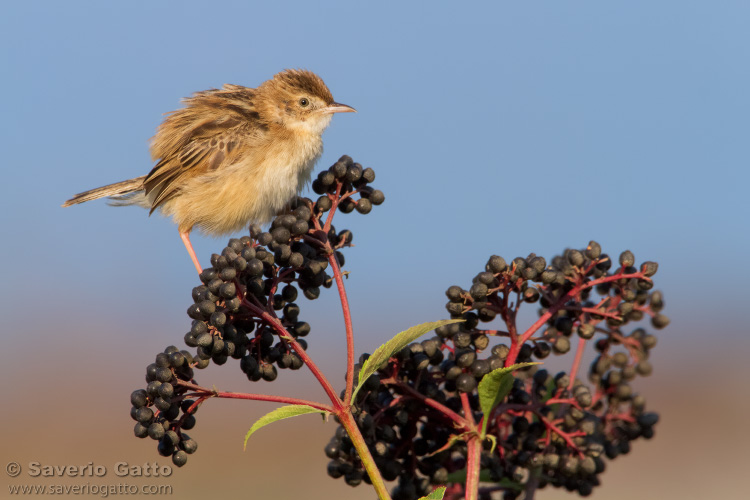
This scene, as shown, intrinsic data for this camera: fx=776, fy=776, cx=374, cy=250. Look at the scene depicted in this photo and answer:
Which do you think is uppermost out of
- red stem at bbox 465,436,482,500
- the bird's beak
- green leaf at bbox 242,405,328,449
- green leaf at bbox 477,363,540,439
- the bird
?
the bird's beak

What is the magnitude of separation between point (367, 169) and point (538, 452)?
61.5 inches

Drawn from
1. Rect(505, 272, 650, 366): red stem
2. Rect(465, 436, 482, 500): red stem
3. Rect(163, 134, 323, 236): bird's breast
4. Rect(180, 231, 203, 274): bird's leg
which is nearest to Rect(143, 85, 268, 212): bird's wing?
Rect(163, 134, 323, 236): bird's breast

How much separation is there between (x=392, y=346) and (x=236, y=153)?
4.20 meters

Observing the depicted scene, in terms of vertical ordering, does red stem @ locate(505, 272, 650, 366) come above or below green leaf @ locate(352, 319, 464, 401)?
above

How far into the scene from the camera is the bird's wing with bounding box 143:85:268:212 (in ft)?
22.0

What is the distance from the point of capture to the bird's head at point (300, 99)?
7039mm

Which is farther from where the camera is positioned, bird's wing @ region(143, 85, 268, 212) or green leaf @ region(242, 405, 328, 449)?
bird's wing @ region(143, 85, 268, 212)

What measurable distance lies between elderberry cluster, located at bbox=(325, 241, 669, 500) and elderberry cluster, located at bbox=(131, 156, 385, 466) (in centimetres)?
49

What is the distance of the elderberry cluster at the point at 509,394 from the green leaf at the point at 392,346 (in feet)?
1.13

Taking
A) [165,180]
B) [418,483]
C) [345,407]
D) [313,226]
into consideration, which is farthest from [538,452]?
[165,180]

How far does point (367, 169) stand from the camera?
151 inches

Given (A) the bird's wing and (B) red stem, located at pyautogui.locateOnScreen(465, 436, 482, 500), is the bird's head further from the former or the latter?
(B) red stem, located at pyautogui.locateOnScreen(465, 436, 482, 500)

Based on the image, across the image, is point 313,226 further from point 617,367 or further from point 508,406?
point 617,367

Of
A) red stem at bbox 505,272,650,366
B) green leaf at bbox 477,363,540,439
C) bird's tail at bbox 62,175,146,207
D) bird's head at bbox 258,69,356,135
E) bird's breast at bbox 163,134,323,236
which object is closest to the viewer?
green leaf at bbox 477,363,540,439
